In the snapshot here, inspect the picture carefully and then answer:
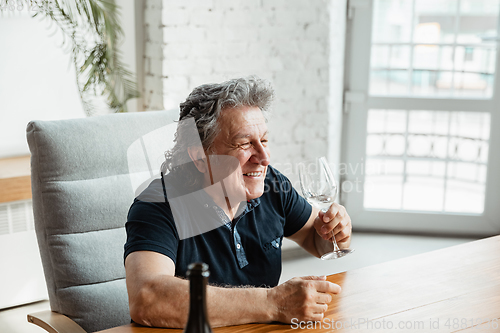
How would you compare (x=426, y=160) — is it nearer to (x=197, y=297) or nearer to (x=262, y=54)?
(x=262, y=54)

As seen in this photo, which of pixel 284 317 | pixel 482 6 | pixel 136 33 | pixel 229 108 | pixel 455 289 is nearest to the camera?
pixel 284 317

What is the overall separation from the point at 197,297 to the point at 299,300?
1.32ft

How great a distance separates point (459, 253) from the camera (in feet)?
4.43

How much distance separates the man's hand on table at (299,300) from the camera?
0.96 meters

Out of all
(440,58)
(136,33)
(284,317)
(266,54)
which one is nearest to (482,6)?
(440,58)

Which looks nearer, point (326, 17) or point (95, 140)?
point (95, 140)

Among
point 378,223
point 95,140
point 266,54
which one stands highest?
point 266,54

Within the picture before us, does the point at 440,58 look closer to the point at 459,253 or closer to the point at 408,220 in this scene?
the point at 408,220

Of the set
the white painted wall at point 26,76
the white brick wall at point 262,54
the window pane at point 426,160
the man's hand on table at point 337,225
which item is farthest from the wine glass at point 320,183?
the window pane at point 426,160

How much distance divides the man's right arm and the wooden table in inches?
0.7

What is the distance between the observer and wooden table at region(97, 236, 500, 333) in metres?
0.95

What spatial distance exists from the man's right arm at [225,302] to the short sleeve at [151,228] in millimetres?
86

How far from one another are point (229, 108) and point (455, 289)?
0.69 meters

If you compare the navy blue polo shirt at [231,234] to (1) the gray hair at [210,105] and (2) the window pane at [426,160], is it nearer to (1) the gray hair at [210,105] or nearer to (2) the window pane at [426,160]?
(1) the gray hair at [210,105]
